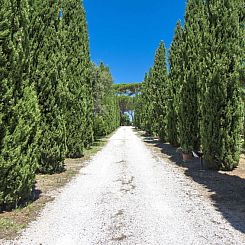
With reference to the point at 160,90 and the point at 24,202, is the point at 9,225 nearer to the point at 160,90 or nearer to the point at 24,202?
the point at 24,202

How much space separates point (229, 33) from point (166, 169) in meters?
5.01

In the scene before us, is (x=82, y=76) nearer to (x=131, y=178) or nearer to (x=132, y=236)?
(x=131, y=178)

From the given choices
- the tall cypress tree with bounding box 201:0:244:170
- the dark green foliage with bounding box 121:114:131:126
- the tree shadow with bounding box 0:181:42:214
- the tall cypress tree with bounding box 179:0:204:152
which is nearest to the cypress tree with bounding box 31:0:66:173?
the tree shadow with bounding box 0:181:42:214

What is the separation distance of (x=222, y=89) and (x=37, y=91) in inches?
228

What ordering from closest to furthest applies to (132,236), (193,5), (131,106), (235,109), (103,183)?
1. (132,236)
2. (103,183)
3. (235,109)
4. (193,5)
5. (131,106)

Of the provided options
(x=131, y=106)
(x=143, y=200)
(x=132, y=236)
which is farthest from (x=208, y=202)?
(x=131, y=106)

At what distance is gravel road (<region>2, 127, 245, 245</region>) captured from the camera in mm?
3883

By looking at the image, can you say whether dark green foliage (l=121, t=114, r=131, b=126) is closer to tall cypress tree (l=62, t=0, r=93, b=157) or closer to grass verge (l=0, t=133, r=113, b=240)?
tall cypress tree (l=62, t=0, r=93, b=157)

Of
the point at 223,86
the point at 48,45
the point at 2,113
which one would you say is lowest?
the point at 2,113

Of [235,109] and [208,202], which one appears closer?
[208,202]

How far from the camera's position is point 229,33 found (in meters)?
9.40

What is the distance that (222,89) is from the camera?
9055mm

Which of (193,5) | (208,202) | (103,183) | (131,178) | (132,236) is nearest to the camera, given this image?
(132,236)

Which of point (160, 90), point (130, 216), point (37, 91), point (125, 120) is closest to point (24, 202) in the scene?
point (130, 216)
